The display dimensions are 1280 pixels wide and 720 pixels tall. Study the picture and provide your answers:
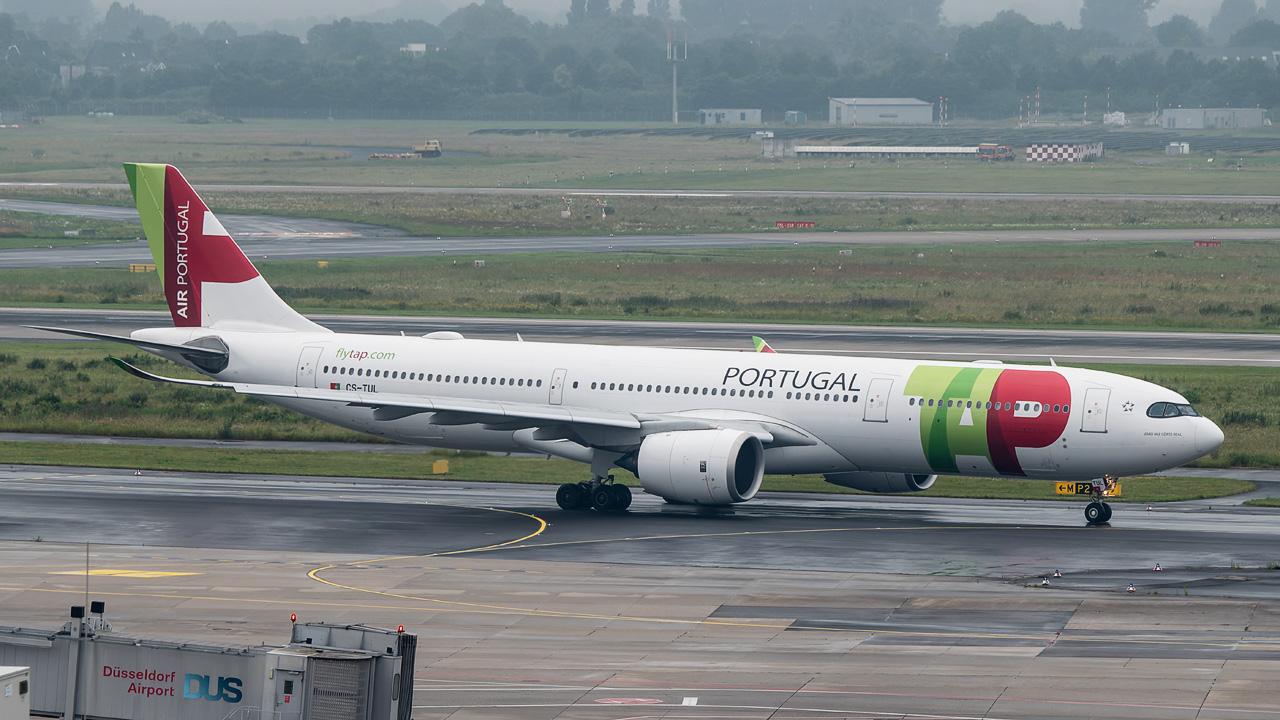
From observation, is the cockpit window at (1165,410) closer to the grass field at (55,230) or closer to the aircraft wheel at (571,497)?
the aircraft wheel at (571,497)

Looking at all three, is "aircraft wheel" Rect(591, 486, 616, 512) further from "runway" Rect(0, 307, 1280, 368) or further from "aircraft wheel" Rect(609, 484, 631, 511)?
"runway" Rect(0, 307, 1280, 368)

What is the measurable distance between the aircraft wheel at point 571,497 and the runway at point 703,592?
606mm

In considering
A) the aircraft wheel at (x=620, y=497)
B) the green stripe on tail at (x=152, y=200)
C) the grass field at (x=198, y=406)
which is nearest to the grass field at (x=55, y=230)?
the grass field at (x=198, y=406)

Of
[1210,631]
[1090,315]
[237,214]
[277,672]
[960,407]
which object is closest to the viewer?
[277,672]

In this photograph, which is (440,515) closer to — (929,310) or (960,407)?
(960,407)

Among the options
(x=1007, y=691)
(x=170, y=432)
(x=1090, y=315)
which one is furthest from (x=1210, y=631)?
(x=1090, y=315)

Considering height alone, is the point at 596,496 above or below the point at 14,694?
below

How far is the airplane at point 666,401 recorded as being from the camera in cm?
4369

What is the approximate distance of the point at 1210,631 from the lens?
31.0 m

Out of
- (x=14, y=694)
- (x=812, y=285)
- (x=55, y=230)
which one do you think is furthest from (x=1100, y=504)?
(x=55, y=230)

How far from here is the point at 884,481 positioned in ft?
154

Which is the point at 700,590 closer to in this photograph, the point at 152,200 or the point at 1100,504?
the point at 1100,504

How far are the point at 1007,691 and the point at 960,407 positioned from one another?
18.1 meters

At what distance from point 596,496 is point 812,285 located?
194 ft
